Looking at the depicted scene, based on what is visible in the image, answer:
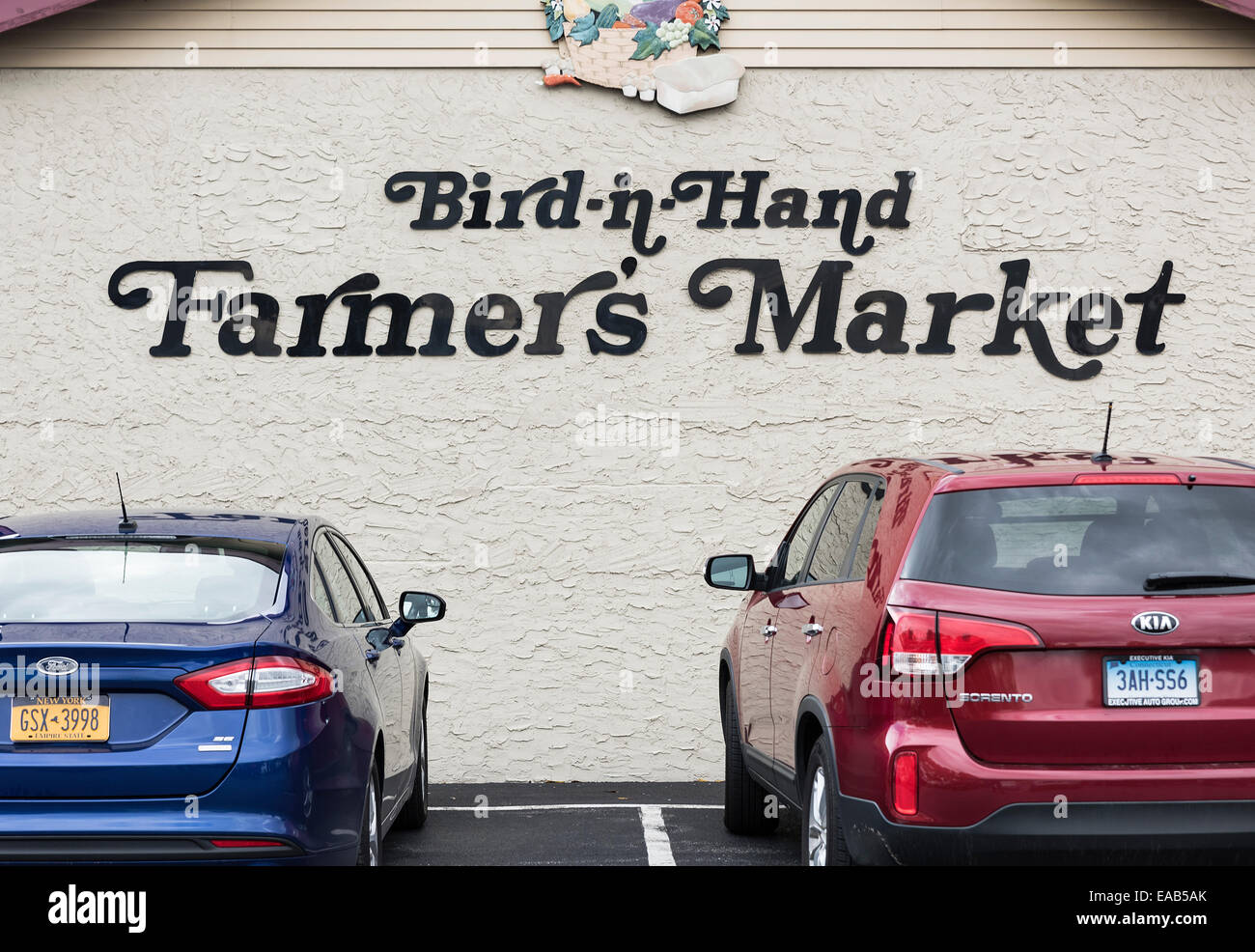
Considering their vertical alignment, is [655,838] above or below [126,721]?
below

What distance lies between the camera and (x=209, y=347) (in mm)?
10516

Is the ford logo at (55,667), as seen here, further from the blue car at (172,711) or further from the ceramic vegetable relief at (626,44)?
the ceramic vegetable relief at (626,44)

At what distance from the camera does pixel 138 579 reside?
541cm

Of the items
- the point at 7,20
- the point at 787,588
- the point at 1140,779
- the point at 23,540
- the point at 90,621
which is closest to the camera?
the point at 1140,779

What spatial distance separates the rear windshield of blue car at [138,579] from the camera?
5148 millimetres

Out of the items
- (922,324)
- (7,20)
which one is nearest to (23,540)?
(7,20)

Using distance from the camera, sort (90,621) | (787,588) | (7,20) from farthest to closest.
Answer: (7,20) → (787,588) → (90,621)

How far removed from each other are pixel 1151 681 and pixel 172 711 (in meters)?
3.01

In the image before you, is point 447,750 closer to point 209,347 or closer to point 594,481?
point 594,481

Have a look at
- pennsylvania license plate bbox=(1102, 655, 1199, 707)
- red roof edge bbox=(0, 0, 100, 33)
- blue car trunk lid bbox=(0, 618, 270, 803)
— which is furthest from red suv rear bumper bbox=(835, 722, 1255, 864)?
red roof edge bbox=(0, 0, 100, 33)

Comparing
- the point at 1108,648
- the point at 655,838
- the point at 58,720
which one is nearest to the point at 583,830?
the point at 655,838

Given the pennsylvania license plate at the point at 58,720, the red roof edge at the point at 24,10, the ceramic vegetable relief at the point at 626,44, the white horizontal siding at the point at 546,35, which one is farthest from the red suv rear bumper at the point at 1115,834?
the red roof edge at the point at 24,10

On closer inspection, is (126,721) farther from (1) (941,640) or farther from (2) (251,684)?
(1) (941,640)

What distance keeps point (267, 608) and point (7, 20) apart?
664cm
